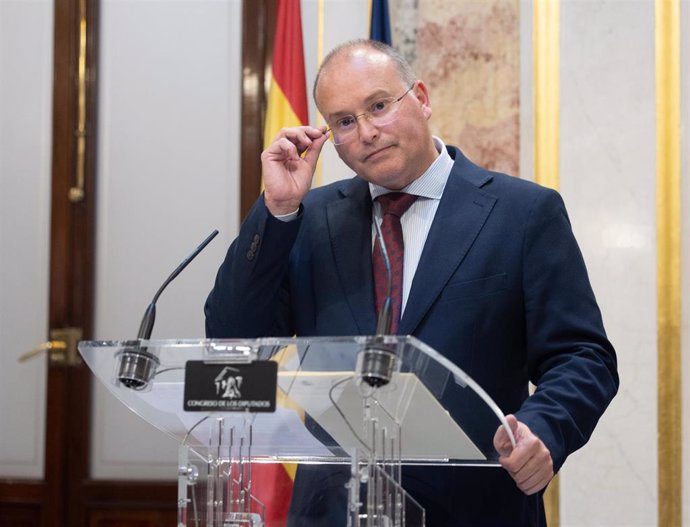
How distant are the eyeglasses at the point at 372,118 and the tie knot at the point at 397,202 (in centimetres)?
17

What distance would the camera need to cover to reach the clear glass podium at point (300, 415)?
1.51m

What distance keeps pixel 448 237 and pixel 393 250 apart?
0.45 feet

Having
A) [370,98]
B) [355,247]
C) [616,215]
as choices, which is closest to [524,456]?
[355,247]

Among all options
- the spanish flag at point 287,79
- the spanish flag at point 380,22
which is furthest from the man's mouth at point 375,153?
the spanish flag at point 380,22

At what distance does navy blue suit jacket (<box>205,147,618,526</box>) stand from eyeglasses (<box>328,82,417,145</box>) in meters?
0.20

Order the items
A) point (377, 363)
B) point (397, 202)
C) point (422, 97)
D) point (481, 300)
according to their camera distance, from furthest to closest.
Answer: point (422, 97) → point (397, 202) → point (481, 300) → point (377, 363)

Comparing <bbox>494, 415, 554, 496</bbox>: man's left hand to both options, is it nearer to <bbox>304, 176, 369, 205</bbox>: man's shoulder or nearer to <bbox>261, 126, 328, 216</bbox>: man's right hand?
<bbox>261, 126, 328, 216</bbox>: man's right hand

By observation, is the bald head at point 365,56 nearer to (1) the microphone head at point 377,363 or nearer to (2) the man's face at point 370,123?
(2) the man's face at point 370,123

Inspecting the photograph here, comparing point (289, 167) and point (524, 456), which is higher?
point (289, 167)

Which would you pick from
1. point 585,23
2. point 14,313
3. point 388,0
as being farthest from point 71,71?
point 585,23

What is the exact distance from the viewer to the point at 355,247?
2.33 meters

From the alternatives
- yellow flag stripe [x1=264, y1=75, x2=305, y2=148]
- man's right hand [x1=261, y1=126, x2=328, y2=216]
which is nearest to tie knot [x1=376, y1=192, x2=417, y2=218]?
man's right hand [x1=261, y1=126, x2=328, y2=216]

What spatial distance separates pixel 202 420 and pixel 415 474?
1.59 feet

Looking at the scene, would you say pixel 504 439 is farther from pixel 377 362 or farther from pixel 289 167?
pixel 289 167
